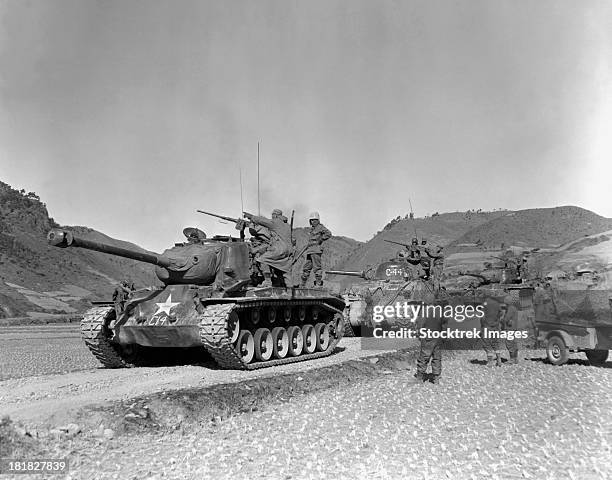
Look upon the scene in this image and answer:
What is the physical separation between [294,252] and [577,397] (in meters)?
7.94

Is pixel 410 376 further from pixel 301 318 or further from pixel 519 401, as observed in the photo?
pixel 301 318

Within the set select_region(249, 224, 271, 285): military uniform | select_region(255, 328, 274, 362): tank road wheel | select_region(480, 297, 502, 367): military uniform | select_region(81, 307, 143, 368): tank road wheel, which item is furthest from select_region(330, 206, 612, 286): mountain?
select_region(81, 307, 143, 368): tank road wheel

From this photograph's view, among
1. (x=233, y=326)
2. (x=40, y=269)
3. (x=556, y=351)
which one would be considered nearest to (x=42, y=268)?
(x=40, y=269)

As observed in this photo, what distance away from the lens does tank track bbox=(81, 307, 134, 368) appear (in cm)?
1363

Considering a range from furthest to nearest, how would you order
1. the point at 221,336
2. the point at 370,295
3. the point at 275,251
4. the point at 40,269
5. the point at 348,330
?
the point at 40,269, the point at 348,330, the point at 370,295, the point at 275,251, the point at 221,336

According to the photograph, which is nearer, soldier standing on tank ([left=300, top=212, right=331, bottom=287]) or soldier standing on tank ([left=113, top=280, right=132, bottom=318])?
soldier standing on tank ([left=113, top=280, right=132, bottom=318])

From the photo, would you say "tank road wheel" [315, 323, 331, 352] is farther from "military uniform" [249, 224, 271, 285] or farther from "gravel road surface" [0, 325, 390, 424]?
"military uniform" [249, 224, 271, 285]

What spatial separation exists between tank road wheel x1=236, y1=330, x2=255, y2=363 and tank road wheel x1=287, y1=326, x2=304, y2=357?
1640mm

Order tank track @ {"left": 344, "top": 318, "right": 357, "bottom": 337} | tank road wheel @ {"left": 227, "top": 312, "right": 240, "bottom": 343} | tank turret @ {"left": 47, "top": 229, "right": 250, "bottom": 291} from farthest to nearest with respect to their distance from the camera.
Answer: tank track @ {"left": 344, "top": 318, "right": 357, "bottom": 337}, tank turret @ {"left": 47, "top": 229, "right": 250, "bottom": 291}, tank road wheel @ {"left": 227, "top": 312, "right": 240, "bottom": 343}

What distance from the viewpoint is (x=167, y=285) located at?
14.8 meters

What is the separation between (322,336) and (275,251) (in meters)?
2.67

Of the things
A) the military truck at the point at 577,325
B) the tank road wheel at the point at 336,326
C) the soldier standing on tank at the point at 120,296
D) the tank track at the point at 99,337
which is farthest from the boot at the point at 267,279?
the military truck at the point at 577,325

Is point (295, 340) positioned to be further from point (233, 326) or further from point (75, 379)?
point (75, 379)

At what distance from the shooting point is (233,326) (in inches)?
508
